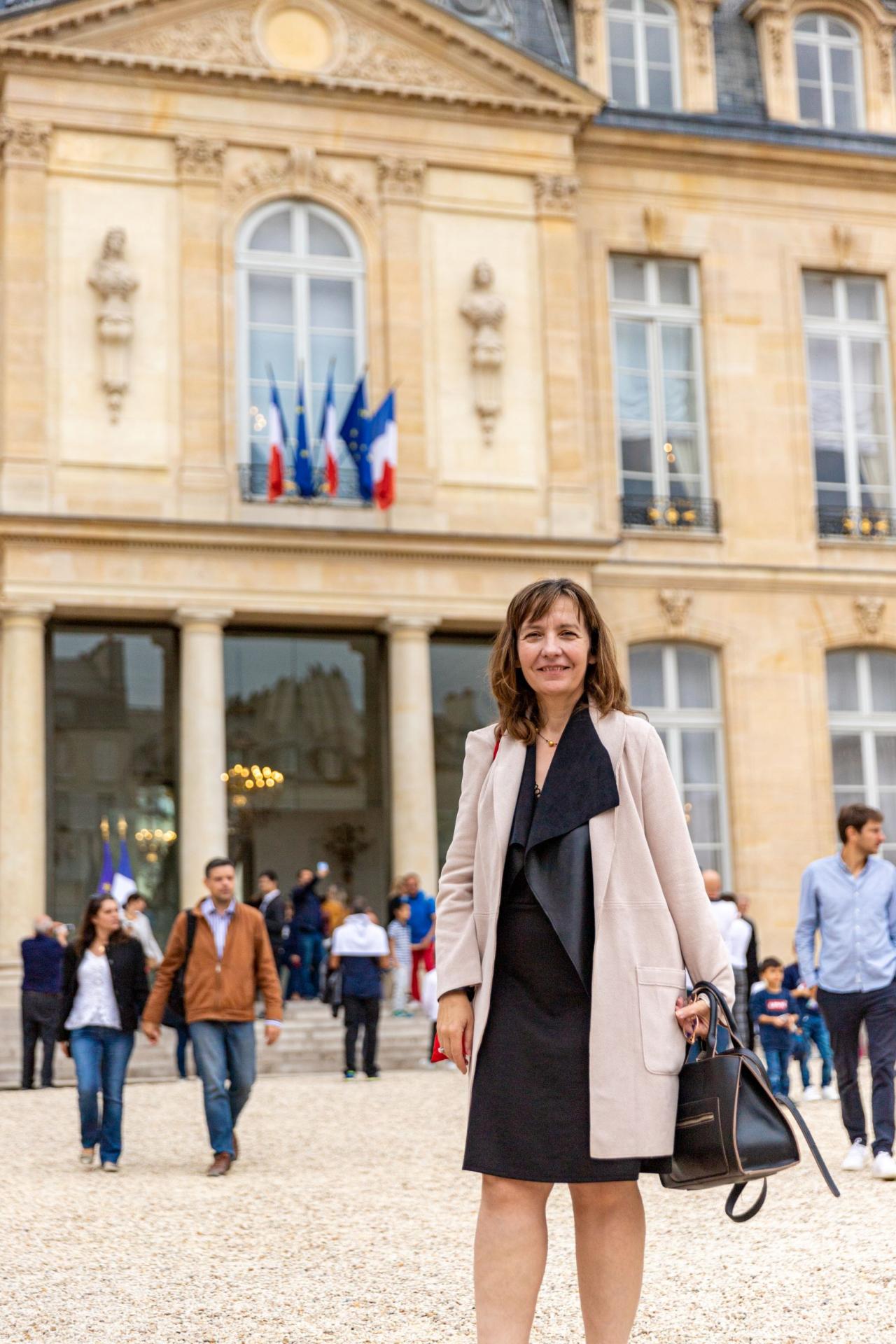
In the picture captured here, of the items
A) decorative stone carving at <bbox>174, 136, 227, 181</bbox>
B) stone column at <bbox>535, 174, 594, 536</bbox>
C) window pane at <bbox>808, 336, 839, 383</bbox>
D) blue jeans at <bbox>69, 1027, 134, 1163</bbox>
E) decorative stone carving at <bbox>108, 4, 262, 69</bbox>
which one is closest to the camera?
blue jeans at <bbox>69, 1027, 134, 1163</bbox>

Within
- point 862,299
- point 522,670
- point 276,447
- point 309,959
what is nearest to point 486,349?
point 276,447

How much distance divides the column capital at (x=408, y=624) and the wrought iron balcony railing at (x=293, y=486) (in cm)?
123

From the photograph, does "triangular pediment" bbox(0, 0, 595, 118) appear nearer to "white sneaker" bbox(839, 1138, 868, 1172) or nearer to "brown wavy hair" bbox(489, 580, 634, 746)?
"white sneaker" bbox(839, 1138, 868, 1172)

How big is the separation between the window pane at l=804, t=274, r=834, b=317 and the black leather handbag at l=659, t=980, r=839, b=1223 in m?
19.8

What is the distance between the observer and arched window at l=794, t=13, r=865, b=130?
22.3 m

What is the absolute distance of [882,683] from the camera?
2133 cm

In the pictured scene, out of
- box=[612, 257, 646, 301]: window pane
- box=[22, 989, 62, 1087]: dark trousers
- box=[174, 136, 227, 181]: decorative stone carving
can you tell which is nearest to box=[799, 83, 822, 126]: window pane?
box=[612, 257, 646, 301]: window pane

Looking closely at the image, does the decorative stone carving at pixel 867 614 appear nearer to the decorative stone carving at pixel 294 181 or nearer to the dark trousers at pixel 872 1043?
the decorative stone carving at pixel 294 181

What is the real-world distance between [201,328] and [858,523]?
797cm

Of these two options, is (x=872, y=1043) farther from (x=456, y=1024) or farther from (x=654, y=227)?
(x=654, y=227)

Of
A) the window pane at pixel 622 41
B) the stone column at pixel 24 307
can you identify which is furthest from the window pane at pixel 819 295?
the stone column at pixel 24 307

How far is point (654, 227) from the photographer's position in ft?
69.3

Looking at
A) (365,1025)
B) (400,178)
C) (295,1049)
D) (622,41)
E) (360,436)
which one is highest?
(622,41)

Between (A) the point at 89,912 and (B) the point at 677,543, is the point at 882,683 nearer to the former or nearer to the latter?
(B) the point at 677,543
